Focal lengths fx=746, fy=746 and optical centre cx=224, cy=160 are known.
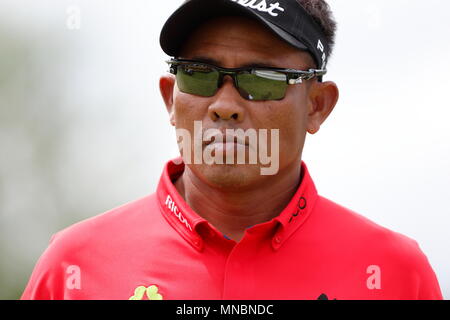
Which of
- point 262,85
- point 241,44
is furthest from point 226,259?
point 241,44

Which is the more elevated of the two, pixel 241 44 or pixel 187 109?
pixel 241 44

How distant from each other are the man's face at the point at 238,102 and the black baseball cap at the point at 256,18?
50mm

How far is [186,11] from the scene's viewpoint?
11.9 feet

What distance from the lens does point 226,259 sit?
3564 millimetres

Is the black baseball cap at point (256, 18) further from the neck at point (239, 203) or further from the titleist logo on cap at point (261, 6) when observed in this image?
the neck at point (239, 203)

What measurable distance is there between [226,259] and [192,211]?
31 centimetres

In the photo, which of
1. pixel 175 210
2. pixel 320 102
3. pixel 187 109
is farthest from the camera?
pixel 320 102

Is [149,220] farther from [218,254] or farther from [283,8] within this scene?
[283,8]

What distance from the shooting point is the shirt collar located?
11.9 feet

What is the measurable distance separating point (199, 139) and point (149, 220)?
55 centimetres

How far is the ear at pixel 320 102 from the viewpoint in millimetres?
3931

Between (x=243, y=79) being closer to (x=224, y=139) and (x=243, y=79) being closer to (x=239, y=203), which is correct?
(x=224, y=139)
